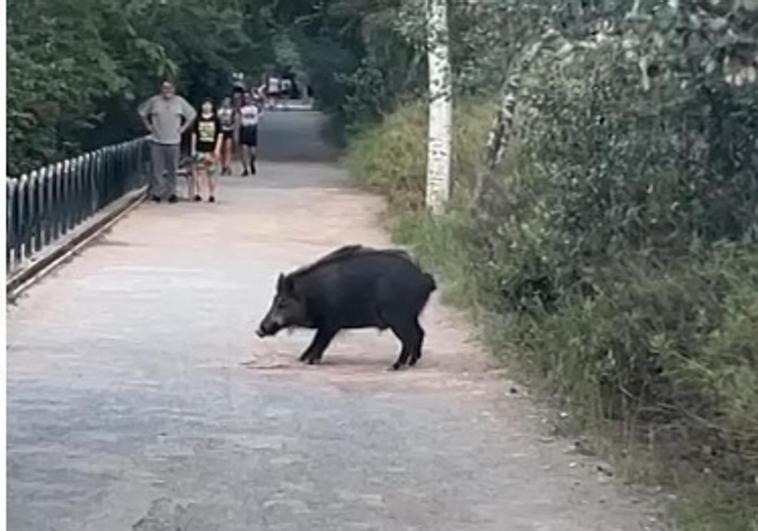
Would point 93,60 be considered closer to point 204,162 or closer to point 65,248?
point 204,162

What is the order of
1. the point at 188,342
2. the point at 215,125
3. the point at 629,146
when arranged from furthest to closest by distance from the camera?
the point at 215,125 < the point at 188,342 < the point at 629,146

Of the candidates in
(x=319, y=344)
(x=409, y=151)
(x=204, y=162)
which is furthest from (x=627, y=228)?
(x=204, y=162)

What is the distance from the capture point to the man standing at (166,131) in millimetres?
31219

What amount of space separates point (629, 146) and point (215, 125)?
24.8m

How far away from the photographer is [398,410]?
12.2 metres

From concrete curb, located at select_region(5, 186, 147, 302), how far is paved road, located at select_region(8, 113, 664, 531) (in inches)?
11.3

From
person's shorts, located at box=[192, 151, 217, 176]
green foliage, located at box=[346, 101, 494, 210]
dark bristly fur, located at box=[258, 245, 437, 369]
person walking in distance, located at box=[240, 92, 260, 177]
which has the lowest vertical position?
person walking in distance, located at box=[240, 92, 260, 177]

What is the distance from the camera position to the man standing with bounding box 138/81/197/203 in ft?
102

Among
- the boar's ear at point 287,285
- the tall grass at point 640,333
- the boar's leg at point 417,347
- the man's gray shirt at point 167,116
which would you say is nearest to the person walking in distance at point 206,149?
the man's gray shirt at point 167,116

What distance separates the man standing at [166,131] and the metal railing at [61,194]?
519 millimetres

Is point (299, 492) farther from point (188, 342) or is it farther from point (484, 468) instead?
point (188, 342)

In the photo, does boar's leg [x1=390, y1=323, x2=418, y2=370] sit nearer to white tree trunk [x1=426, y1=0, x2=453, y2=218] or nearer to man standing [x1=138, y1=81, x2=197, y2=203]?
white tree trunk [x1=426, y1=0, x2=453, y2=218]

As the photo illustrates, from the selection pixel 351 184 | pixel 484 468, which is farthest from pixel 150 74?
pixel 484 468

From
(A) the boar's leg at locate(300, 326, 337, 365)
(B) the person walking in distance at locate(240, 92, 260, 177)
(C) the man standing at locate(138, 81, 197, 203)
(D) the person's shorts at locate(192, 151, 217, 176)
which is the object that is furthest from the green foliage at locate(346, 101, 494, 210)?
(A) the boar's leg at locate(300, 326, 337, 365)
